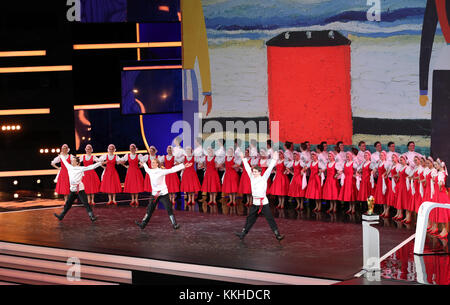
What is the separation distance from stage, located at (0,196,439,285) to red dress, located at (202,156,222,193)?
749mm

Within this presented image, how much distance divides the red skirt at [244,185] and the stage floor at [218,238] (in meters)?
0.72

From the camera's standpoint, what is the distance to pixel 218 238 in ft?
34.1

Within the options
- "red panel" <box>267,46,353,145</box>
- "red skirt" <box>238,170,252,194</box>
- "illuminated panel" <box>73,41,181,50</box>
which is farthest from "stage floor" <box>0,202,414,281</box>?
"illuminated panel" <box>73,41,181,50</box>

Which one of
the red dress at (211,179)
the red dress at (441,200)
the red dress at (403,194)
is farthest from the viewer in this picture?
the red dress at (211,179)

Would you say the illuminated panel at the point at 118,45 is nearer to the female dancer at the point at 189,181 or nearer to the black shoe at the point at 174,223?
the female dancer at the point at 189,181

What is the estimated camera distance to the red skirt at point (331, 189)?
12.6m

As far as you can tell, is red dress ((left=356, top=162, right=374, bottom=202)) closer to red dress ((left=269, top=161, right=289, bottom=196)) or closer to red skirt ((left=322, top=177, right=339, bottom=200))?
red skirt ((left=322, top=177, right=339, bottom=200))

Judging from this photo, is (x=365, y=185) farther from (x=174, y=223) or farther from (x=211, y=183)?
(x=174, y=223)

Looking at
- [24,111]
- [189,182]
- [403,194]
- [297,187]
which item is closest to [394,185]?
[403,194]

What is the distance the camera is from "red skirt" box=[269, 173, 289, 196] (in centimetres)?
1330

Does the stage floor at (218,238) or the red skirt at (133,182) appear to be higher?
the red skirt at (133,182)

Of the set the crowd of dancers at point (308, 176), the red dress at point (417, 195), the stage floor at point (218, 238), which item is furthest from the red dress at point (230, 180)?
the red dress at point (417, 195)

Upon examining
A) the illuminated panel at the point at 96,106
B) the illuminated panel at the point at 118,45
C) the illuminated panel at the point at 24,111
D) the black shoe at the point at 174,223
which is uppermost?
the illuminated panel at the point at 118,45
